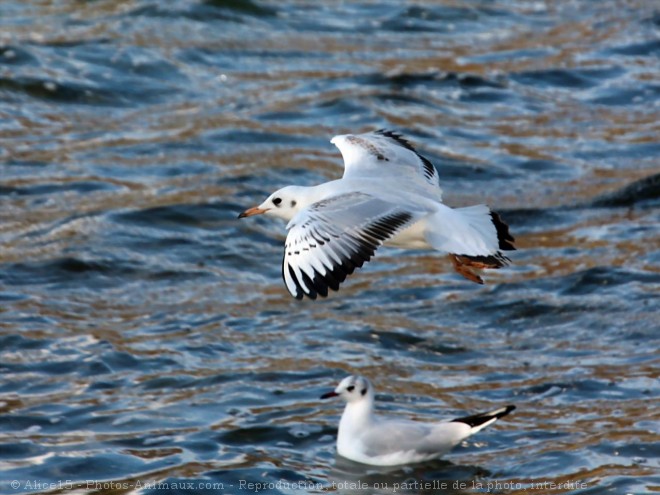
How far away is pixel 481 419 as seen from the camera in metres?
7.91

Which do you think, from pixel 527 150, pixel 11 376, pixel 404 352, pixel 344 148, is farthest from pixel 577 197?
pixel 11 376

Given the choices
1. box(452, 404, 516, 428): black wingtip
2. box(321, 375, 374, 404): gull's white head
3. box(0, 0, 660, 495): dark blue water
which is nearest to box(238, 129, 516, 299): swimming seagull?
box(452, 404, 516, 428): black wingtip

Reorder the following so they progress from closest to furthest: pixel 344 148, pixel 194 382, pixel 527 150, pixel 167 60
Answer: pixel 344 148 < pixel 194 382 < pixel 527 150 < pixel 167 60

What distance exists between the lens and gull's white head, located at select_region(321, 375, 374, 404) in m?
8.11

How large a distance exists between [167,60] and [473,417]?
8.78 metres

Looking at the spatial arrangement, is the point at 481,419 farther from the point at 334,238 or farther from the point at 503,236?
the point at 334,238

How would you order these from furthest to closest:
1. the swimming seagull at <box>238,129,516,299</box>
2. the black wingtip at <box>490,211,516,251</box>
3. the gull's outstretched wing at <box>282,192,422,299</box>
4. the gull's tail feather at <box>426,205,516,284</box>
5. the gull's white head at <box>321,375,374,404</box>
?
the gull's white head at <box>321,375,374,404</box> < the black wingtip at <box>490,211,516,251</box> < the gull's tail feather at <box>426,205,516,284</box> < the swimming seagull at <box>238,129,516,299</box> < the gull's outstretched wing at <box>282,192,422,299</box>

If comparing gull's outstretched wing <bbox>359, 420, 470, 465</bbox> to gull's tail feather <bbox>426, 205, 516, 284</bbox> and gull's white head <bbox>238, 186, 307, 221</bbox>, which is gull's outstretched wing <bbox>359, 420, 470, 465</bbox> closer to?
gull's tail feather <bbox>426, 205, 516, 284</bbox>

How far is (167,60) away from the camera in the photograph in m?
15.7

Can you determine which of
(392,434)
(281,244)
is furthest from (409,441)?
(281,244)

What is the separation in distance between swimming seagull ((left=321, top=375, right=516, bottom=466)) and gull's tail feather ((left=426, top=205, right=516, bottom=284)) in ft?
3.49

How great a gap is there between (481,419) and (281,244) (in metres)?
4.23

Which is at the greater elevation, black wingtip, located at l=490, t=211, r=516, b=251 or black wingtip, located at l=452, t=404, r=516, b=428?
black wingtip, located at l=490, t=211, r=516, b=251

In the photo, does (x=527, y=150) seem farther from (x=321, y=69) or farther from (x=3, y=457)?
(x=3, y=457)
